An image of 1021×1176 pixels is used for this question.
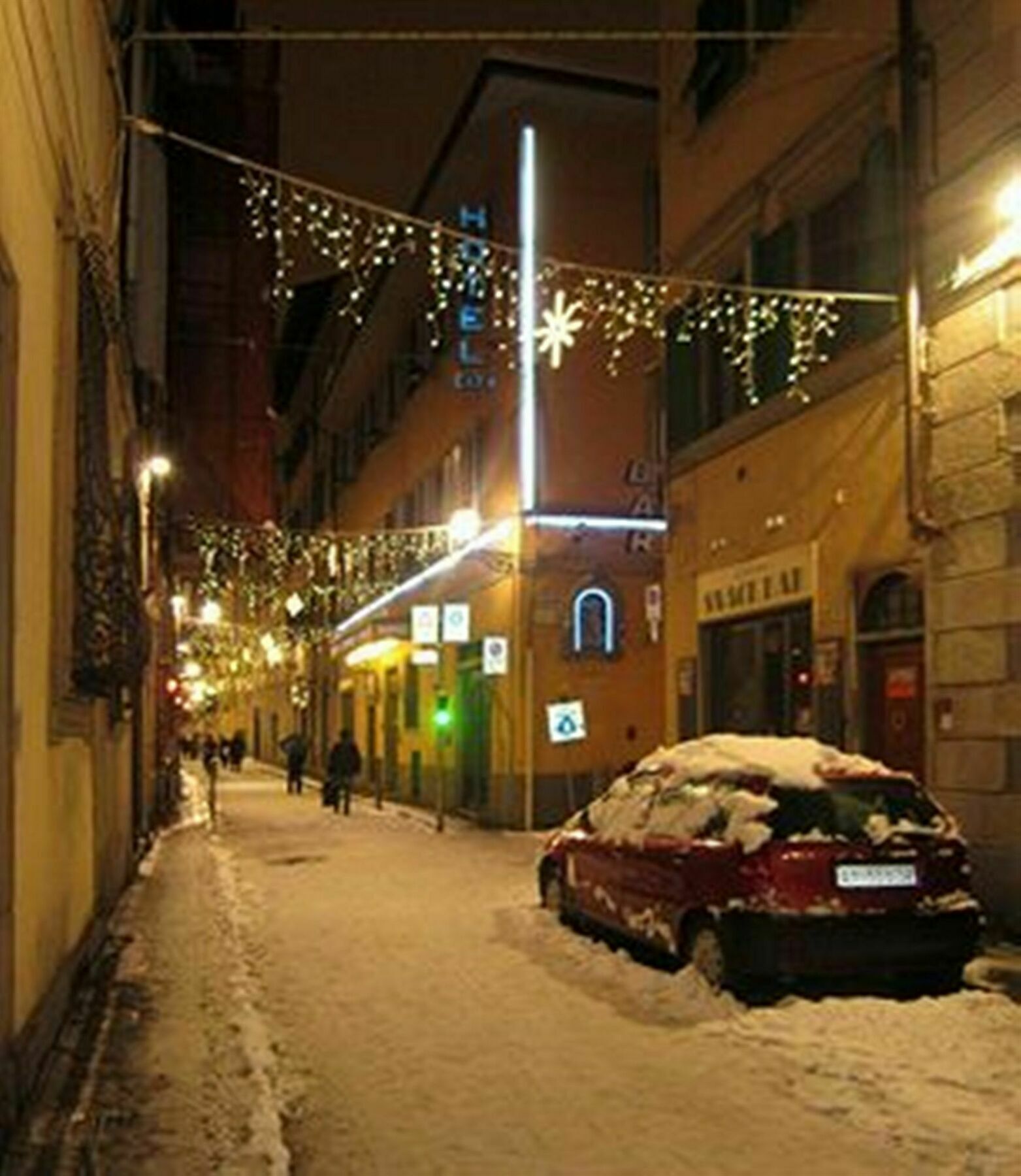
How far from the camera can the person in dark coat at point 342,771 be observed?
109 feet

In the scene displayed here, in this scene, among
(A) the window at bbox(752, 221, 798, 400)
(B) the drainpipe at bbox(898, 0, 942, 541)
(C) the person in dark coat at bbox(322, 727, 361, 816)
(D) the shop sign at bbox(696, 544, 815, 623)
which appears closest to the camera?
(B) the drainpipe at bbox(898, 0, 942, 541)

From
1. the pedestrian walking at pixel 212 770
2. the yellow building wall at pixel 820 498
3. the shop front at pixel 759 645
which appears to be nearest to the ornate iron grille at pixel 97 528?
the yellow building wall at pixel 820 498

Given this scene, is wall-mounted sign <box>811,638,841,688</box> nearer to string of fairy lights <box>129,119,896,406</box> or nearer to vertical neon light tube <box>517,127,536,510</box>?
string of fairy lights <box>129,119,896,406</box>

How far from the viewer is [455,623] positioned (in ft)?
93.2

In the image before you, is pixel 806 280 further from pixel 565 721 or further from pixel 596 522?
pixel 596 522

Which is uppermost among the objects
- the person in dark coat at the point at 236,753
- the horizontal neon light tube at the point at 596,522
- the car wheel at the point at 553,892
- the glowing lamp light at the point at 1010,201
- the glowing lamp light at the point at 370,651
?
the glowing lamp light at the point at 1010,201

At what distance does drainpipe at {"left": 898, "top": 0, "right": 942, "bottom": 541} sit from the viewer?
14531 mm

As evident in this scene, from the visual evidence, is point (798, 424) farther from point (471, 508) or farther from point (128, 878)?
point (471, 508)

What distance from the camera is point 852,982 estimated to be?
36.4 feet

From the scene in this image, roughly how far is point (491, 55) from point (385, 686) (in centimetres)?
1848

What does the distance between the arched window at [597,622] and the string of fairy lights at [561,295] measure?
3.59m

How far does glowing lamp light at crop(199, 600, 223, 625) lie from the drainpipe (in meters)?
37.2

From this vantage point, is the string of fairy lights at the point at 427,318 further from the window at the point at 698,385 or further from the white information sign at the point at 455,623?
the white information sign at the point at 455,623

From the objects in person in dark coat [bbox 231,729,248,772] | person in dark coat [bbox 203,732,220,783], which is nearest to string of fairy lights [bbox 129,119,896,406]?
person in dark coat [bbox 203,732,220,783]
